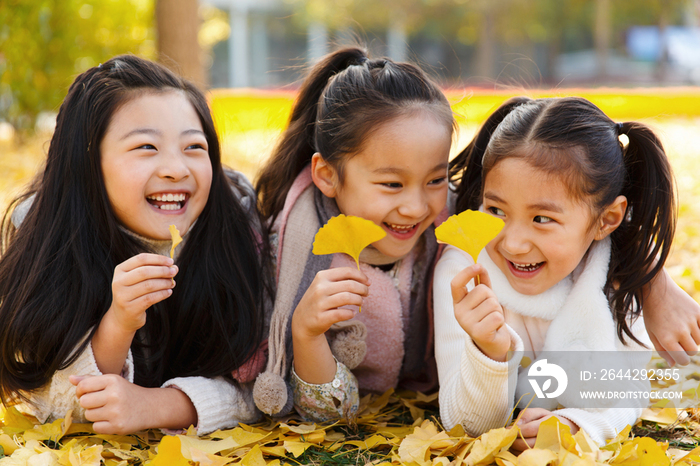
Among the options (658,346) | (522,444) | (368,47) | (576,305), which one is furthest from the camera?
(368,47)

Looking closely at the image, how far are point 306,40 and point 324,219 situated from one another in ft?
96.0

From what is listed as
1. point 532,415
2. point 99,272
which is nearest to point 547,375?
point 532,415

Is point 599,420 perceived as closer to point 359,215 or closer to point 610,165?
point 610,165

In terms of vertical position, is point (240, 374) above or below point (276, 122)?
below

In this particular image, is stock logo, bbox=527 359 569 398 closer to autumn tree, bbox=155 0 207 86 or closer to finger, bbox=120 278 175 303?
finger, bbox=120 278 175 303

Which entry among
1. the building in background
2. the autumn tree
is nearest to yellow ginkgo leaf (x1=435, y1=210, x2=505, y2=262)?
the autumn tree

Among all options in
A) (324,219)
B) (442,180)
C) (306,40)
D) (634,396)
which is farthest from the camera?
(306,40)

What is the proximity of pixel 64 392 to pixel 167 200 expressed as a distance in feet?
2.07

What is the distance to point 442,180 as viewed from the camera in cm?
193

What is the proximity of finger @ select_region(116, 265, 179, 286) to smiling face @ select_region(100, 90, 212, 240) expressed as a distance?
1.10 feet

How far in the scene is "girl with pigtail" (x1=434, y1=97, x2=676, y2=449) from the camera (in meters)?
1.65

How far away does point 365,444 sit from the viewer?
1.75 metres

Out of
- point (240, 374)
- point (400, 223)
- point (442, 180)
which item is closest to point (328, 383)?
point (240, 374)

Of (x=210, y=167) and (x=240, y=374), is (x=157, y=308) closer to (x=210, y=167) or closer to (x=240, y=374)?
(x=240, y=374)
